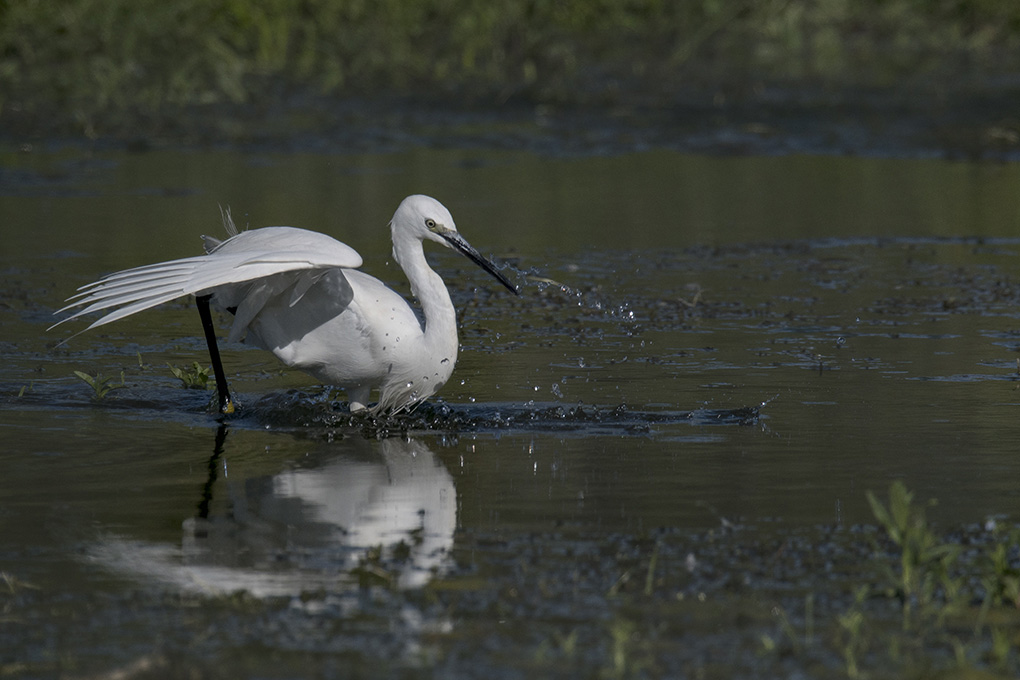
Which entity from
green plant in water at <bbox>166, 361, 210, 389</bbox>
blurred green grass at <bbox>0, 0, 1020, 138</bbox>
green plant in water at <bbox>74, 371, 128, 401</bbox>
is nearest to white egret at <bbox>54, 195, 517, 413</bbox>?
green plant in water at <bbox>166, 361, 210, 389</bbox>

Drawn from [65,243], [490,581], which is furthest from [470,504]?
[65,243]

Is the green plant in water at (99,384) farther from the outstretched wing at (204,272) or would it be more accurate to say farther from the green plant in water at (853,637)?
the green plant in water at (853,637)

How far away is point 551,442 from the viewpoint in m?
6.54

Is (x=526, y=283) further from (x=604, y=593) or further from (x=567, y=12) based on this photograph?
(x=567, y=12)

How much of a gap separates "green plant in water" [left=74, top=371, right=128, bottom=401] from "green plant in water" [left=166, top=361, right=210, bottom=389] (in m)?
0.27

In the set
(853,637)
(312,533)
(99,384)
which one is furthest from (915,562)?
(99,384)

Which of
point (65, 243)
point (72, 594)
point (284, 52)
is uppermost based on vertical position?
point (284, 52)

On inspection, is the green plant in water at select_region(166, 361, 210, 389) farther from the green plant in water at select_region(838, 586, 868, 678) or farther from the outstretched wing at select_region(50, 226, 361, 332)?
the green plant in water at select_region(838, 586, 868, 678)

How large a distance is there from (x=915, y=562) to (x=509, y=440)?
8.37 feet

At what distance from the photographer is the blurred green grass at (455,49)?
17.1m

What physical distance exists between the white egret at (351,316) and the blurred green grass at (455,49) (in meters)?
9.33

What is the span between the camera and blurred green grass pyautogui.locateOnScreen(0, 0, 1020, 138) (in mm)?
17094

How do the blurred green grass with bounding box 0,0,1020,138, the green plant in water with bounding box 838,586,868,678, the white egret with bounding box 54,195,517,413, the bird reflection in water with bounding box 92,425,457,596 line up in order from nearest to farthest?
1. the green plant in water with bounding box 838,586,868,678
2. the bird reflection in water with bounding box 92,425,457,596
3. the white egret with bounding box 54,195,517,413
4. the blurred green grass with bounding box 0,0,1020,138

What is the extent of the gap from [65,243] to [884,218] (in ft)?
21.1
